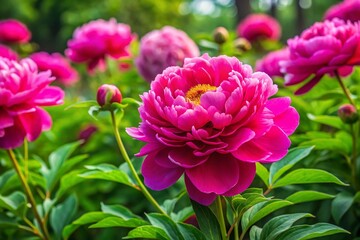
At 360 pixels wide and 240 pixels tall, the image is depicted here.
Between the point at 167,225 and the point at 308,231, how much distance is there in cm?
26

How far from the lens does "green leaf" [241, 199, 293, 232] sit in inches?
39.6

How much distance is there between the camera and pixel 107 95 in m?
1.18

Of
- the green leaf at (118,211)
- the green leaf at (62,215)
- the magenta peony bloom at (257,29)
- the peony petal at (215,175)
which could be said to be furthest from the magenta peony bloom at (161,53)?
the magenta peony bloom at (257,29)

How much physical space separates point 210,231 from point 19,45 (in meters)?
2.90

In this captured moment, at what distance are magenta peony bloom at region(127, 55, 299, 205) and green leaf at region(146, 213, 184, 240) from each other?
0.55 ft

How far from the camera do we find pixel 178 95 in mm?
941

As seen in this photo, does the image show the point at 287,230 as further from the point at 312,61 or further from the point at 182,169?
the point at 312,61

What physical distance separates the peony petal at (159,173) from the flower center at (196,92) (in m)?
0.11

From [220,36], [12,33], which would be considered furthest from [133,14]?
[220,36]

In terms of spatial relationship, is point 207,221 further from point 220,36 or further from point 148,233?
point 220,36

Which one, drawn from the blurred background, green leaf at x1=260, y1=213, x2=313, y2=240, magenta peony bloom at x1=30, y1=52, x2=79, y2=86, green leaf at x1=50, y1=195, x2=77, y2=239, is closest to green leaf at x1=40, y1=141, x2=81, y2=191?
green leaf at x1=50, y1=195, x2=77, y2=239

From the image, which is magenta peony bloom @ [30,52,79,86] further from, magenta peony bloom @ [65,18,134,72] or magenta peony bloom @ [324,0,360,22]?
magenta peony bloom @ [324,0,360,22]

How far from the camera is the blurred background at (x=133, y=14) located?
451 inches

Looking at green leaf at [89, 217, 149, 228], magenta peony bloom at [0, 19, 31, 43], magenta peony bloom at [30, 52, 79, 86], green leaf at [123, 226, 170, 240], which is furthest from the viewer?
magenta peony bloom at [0, 19, 31, 43]
